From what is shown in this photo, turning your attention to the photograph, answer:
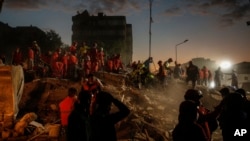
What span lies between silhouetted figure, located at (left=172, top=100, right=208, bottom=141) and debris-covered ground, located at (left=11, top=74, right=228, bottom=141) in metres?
7.21

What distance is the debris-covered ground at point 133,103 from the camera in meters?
12.5

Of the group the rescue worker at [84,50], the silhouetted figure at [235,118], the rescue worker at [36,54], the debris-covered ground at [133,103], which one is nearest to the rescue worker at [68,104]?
the debris-covered ground at [133,103]

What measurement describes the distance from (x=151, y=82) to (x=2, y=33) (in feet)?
81.8

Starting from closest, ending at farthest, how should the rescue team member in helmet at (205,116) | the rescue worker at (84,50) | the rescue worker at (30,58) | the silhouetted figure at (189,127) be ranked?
1. the silhouetted figure at (189,127)
2. the rescue team member in helmet at (205,116)
3. the rescue worker at (30,58)
4. the rescue worker at (84,50)

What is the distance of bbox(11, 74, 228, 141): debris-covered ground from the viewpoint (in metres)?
12.5

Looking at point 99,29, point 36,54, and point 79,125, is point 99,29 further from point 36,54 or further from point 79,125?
point 79,125

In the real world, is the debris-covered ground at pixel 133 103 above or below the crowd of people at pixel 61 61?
below

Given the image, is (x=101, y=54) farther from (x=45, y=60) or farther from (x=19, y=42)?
A: (x=19, y=42)

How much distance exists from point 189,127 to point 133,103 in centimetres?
1340

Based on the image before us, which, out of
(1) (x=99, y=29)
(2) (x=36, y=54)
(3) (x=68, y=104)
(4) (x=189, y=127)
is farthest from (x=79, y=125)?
(1) (x=99, y=29)

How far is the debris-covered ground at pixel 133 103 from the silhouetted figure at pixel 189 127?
23.6ft

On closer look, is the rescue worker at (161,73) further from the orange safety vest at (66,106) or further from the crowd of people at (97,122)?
the crowd of people at (97,122)

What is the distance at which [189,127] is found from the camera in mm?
3836

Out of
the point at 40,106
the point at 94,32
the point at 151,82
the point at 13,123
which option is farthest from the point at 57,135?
the point at 94,32
